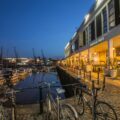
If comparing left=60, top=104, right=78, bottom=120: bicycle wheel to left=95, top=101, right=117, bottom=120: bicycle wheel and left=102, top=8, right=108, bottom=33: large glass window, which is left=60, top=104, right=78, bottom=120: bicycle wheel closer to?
left=95, top=101, right=117, bottom=120: bicycle wheel

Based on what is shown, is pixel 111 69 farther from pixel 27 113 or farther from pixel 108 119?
pixel 108 119

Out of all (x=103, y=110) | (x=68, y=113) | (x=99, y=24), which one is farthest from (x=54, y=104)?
(x=99, y=24)

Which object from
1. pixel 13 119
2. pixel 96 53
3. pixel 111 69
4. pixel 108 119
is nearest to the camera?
pixel 108 119

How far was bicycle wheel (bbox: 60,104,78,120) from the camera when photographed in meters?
5.97

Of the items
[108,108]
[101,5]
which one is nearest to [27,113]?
[108,108]

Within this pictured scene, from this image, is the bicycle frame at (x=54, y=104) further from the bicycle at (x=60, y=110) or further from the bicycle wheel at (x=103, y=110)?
the bicycle wheel at (x=103, y=110)

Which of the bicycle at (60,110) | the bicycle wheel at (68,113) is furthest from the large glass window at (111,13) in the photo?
the bicycle wheel at (68,113)

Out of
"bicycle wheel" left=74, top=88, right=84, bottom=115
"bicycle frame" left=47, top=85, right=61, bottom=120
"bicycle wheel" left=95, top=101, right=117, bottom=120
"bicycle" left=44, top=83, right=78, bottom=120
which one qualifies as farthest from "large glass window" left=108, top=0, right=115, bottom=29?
"bicycle wheel" left=95, top=101, right=117, bottom=120

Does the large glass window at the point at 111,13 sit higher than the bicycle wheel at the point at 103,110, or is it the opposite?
the large glass window at the point at 111,13

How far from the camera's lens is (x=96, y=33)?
32719 mm

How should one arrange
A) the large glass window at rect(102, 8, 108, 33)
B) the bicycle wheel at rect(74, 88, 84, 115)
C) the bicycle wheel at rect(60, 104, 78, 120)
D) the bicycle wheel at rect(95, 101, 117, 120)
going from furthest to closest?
the large glass window at rect(102, 8, 108, 33) < the bicycle wheel at rect(74, 88, 84, 115) < the bicycle wheel at rect(95, 101, 117, 120) < the bicycle wheel at rect(60, 104, 78, 120)

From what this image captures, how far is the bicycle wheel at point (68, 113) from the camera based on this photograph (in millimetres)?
5970

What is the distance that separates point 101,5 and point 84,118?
22.3 m

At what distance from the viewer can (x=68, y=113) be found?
Answer: 619cm
